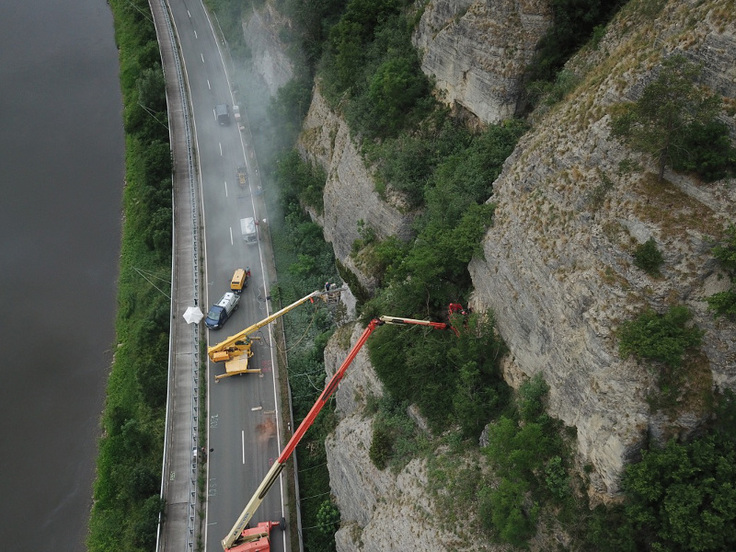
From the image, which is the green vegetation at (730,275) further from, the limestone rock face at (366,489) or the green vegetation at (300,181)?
the green vegetation at (300,181)

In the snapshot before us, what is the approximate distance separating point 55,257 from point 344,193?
36854 mm

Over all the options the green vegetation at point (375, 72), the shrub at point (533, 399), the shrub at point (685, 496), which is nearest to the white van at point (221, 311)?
the green vegetation at point (375, 72)

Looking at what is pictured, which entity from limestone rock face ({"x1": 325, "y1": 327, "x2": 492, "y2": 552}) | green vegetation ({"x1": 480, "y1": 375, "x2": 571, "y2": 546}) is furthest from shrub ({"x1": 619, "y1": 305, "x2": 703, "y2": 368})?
limestone rock face ({"x1": 325, "y1": 327, "x2": 492, "y2": 552})

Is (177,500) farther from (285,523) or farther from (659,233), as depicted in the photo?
(659,233)

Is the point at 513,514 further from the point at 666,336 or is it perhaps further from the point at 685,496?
the point at 666,336

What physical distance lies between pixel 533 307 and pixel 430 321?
924 centimetres

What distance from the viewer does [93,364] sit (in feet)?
202

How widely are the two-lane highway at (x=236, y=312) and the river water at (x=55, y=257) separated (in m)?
12.5

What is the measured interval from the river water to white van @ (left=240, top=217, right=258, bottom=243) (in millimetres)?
15863

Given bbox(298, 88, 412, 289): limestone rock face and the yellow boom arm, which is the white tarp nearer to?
the yellow boom arm

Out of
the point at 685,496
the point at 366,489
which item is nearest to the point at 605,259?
the point at 685,496

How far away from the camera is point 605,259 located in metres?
28.2

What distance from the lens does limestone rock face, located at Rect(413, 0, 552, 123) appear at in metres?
41.1

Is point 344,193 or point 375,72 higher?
point 375,72
